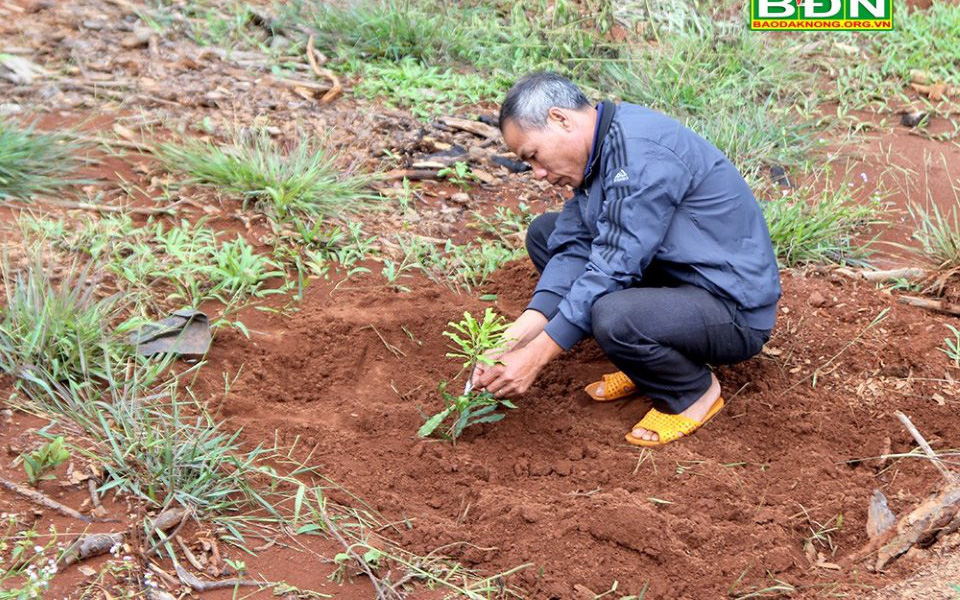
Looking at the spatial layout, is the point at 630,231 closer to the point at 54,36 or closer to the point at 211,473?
the point at 211,473

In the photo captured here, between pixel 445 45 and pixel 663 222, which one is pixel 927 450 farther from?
pixel 445 45

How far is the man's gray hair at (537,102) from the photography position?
10.6 feet

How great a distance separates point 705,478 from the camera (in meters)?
3.20

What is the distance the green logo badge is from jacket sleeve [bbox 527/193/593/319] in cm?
372

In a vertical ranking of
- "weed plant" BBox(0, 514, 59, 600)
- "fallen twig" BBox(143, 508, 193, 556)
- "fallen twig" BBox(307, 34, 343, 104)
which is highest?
"fallen twig" BBox(307, 34, 343, 104)

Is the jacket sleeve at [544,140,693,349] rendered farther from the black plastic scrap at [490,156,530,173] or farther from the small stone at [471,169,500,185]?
the black plastic scrap at [490,156,530,173]

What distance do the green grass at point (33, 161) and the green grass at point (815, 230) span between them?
3.19 m

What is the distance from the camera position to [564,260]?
12.0 ft

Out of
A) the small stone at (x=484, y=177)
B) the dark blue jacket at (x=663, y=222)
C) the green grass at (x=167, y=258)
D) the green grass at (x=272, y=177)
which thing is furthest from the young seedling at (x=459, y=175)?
the dark blue jacket at (x=663, y=222)

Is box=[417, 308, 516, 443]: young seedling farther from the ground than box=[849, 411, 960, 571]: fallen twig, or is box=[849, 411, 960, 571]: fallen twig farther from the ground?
box=[417, 308, 516, 443]: young seedling

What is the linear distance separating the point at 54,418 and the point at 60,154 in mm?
1867

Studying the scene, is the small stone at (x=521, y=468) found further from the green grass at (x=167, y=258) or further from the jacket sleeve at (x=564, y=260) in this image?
the green grass at (x=167, y=258)

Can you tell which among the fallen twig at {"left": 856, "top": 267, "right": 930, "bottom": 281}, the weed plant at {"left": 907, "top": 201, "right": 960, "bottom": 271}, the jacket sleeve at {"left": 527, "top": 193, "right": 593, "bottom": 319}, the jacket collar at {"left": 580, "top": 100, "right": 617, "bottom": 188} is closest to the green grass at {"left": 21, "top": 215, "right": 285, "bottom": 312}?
the jacket sleeve at {"left": 527, "top": 193, "right": 593, "bottom": 319}

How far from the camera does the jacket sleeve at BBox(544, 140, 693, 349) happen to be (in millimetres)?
3143
